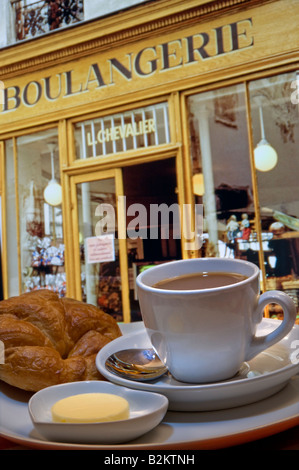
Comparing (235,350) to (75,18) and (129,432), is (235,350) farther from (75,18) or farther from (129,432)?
(75,18)

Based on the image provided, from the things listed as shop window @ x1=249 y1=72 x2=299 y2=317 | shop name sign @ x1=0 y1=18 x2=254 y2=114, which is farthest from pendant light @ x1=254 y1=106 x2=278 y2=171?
shop name sign @ x1=0 y1=18 x2=254 y2=114

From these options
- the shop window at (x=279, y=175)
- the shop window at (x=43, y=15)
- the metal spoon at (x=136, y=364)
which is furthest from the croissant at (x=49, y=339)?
the shop window at (x=43, y=15)

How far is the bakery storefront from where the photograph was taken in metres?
3.36

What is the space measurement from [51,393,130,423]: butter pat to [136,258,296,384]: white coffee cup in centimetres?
15

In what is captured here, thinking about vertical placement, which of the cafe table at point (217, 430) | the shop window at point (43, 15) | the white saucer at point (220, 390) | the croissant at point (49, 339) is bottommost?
the cafe table at point (217, 430)

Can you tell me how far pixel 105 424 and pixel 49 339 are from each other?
315 millimetres

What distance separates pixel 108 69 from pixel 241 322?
3.76 metres

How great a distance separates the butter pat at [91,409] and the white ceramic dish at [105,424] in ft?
0.04

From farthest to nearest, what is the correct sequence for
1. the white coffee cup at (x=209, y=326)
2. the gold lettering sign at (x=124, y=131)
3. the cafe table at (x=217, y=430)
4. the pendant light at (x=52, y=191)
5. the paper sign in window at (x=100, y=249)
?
the pendant light at (x=52, y=191) → the paper sign in window at (x=100, y=249) → the gold lettering sign at (x=124, y=131) → the white coffee cup at (x=209, y=326) → the cafe table at (x=217, y=430)

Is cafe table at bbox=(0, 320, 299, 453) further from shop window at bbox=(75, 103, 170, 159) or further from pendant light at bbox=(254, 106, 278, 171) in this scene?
shop window at bbox=(75, 103, 170, 159)

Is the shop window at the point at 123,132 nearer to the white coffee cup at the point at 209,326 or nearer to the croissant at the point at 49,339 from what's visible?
the croissant at the point at 49,339

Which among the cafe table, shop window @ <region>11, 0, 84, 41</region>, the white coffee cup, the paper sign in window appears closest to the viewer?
the cafe table

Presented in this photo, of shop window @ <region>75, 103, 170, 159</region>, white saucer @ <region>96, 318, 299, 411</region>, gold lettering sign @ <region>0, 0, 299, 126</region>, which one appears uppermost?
gold lettering sign @ <region>0, 0, 299, 126</region>

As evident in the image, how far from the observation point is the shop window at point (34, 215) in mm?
4266
